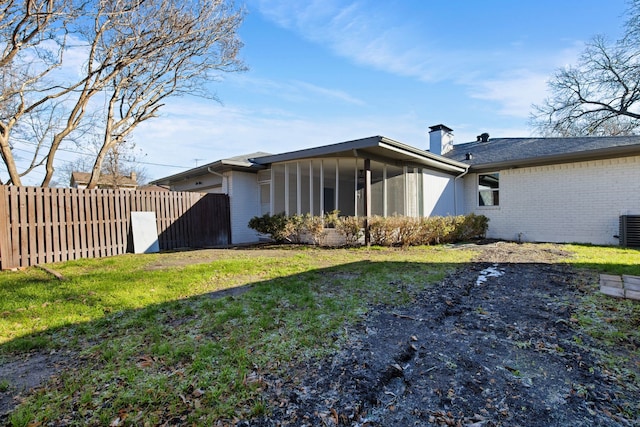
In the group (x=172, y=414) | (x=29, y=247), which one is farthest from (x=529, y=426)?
(x=29, y=247)

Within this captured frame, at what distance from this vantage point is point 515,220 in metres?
11.3

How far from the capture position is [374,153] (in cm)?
938

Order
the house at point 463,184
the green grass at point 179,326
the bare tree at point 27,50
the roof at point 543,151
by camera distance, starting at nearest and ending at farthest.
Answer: the green grass at point 179,326 → the bare tree at point 27,50 → the roof at point 543,151 → the house at point 463,184

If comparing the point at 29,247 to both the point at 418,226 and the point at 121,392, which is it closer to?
the point at 121,392

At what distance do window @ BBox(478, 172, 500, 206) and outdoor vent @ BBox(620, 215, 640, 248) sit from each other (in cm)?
348

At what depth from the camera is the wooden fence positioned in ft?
21.5

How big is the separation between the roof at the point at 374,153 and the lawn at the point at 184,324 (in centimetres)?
332

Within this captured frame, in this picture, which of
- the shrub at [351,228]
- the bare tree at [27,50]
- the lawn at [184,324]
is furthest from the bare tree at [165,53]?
the shrub at [351,228]

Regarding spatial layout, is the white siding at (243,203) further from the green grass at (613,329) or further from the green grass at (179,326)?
the green grass at (613,329)

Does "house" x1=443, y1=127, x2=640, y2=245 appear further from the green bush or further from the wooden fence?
the wooden fence

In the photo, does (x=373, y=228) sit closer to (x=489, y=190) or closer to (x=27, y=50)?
(x=489, y=190)

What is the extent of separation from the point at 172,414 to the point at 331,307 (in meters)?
2.12

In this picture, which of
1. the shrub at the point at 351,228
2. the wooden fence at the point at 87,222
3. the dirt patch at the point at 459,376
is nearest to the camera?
the dirt patch at the point at 459,376

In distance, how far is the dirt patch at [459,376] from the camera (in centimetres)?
184
